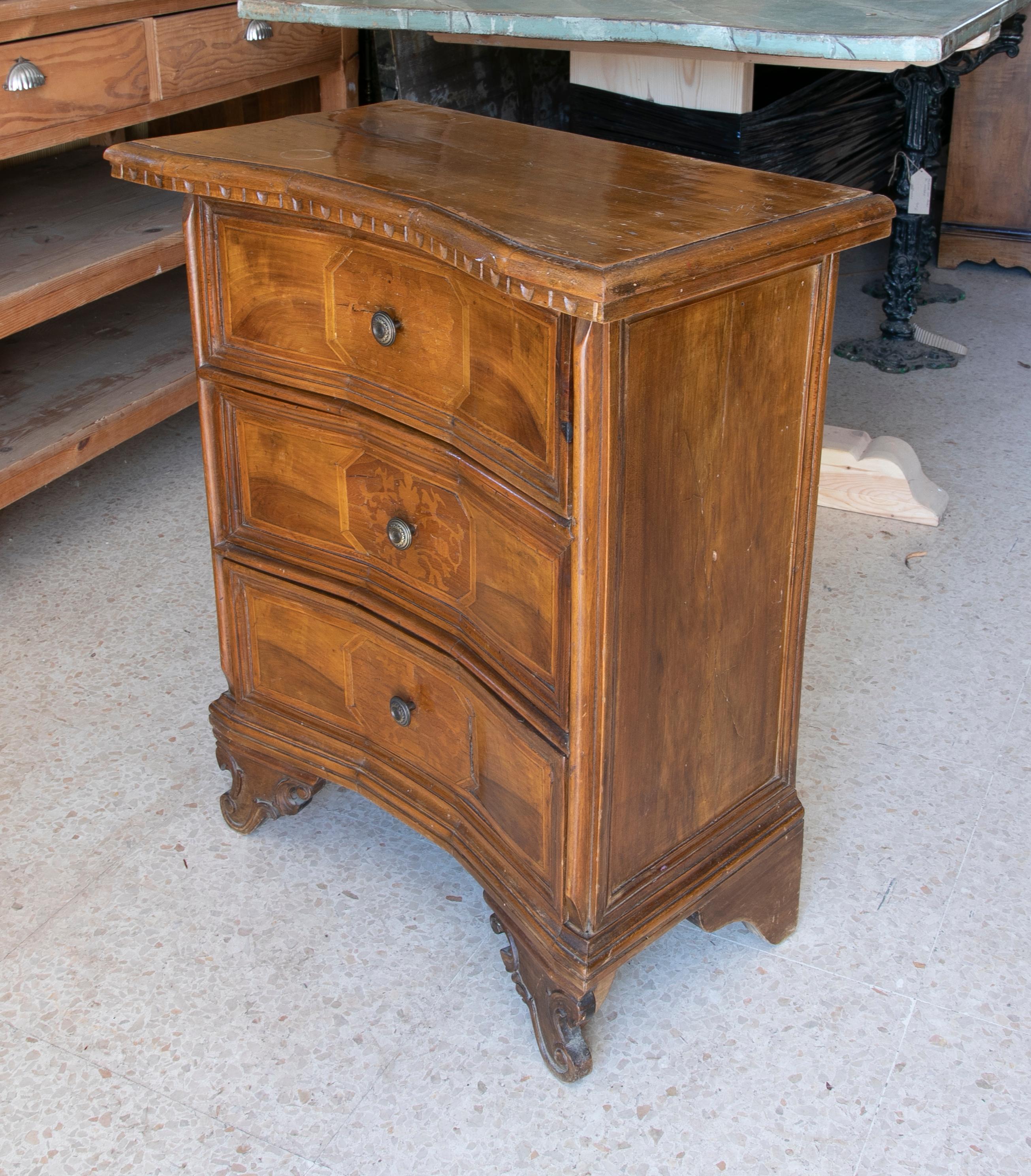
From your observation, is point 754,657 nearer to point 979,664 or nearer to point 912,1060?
point 912,1060

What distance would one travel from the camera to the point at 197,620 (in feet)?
7.85

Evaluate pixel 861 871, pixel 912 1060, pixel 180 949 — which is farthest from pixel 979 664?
pixel 180 949

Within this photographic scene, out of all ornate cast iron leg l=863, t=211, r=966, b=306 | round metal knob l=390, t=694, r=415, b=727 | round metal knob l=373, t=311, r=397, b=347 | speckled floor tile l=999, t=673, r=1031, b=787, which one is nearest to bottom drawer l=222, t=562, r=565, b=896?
round metal knob l=390, t=694, r=415, b=727

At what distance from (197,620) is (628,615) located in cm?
134

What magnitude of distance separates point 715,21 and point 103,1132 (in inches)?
65.3

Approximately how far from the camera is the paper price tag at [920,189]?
319 cm

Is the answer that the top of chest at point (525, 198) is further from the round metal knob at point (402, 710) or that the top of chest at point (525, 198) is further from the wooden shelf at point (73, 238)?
the wooden shelf at point (73, 238)

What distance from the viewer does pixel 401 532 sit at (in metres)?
1.47

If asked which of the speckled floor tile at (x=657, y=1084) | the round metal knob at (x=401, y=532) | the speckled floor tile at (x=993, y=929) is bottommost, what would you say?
the speckled floor tile at (x=657, y=1084)

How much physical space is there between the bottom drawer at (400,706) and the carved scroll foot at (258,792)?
97 millimetres

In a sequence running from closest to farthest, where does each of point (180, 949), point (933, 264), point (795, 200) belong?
point (795, 200) < point (180, 949) < point (933, 264)

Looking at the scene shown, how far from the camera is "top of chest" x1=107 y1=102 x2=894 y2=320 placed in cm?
106

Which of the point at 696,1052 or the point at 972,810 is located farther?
the point at 972,810

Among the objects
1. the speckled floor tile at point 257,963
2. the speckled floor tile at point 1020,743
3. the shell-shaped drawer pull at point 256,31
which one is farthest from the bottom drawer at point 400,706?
the shell-shaped drawer pull at point 256,31
